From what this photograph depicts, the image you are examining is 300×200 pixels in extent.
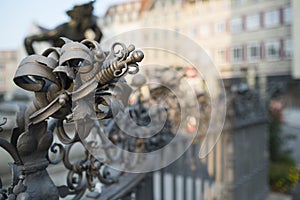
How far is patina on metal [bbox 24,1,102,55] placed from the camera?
6.40 ft

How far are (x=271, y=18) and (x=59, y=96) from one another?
20916 millimetres

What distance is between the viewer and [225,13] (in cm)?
2122

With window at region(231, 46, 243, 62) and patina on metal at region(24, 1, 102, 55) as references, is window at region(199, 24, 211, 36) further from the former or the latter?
patina on metal at region(24, 1, 102, 55)

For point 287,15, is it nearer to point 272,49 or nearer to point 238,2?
point 272,49

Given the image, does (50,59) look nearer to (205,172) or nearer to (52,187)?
(52,187)

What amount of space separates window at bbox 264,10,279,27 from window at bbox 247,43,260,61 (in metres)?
1.44

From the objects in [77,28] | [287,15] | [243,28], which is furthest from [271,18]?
[77,28]

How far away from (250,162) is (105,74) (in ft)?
→ 9.85

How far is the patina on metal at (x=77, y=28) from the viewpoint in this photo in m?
1.95

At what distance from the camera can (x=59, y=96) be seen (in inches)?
25.8

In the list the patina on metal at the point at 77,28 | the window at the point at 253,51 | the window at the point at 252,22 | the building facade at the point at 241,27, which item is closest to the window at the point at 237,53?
the building facade at the point at 241,27

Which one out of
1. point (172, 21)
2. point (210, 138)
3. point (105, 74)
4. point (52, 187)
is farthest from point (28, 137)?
point (172, 21)

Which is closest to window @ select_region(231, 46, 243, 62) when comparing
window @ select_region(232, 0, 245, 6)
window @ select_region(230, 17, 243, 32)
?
window @ select_region(230, 17, 243, 32)

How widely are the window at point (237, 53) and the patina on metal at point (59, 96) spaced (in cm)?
2059
